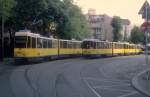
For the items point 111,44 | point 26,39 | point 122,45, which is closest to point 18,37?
point 26,39

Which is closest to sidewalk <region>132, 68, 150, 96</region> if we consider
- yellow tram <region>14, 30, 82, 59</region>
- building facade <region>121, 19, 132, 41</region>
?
yellow tram <region>14, 30, 82, 59</region>

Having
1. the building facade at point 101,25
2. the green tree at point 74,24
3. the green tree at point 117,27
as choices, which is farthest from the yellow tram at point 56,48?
the building facade at point 101,25

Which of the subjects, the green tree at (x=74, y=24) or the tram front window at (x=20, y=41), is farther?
the green tree at (x=74, y=24)

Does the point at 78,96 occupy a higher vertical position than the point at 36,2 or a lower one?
lower

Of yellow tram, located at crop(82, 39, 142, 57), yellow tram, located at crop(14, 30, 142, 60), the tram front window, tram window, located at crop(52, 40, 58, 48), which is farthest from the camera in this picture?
yellow tram, located at crop(82, 39, 142, 57)

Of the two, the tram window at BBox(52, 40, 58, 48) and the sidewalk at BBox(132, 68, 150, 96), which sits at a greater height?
the tram window at BBox(52, 40, 58, 48)

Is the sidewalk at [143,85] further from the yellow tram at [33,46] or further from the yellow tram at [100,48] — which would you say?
the yellow tram at [100,48]

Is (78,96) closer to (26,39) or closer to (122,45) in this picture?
(26,39)

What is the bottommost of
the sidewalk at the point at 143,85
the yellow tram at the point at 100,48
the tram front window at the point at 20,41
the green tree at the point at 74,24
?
the sidewalk at the point at 143,85

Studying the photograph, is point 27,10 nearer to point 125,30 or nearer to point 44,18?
point 44,18

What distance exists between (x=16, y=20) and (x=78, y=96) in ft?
131

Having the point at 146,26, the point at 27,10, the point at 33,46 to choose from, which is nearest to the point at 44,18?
the point at 27,10

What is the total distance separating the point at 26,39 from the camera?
41625 mm

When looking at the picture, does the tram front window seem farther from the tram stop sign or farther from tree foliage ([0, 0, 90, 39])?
the tram stop sign
